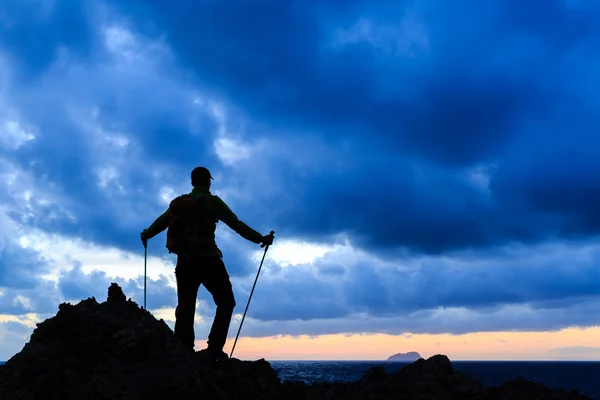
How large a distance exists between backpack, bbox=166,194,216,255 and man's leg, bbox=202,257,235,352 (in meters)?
0.34

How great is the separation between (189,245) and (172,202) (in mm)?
768

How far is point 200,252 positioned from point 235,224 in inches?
29.7

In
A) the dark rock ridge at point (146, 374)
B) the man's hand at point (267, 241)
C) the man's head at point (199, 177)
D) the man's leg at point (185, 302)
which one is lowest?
the dark rock ridge at point (146, 374)

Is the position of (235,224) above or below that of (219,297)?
above

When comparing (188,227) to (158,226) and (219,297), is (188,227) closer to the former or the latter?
(158,226)

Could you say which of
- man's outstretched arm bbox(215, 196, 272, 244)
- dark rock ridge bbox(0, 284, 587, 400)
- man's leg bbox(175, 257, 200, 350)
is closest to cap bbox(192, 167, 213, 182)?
man's outstretched arm bbox(215, 196, 272, 244)

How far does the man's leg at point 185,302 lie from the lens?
927 centimetres

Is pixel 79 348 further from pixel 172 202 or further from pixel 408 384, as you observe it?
pixel 408 384

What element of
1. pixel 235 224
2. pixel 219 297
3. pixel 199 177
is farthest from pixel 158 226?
pixel 219 297

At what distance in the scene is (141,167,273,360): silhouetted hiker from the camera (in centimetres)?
913

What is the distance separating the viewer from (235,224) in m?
9.45

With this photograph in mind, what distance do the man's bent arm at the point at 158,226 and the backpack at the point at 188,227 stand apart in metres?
0.64

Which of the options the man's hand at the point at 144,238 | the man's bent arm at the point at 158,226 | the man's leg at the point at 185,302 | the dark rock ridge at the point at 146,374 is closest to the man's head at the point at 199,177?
the man's bent arm at the point at 158,226

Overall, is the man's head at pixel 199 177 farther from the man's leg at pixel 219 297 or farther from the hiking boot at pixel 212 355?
the hiking boot at pixel 212 355
